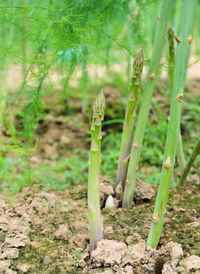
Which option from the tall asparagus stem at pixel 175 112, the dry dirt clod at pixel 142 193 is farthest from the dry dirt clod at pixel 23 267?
the dry dirt clod at pixel 142 193

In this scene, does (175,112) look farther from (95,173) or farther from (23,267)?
(23,267)

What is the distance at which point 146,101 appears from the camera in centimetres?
131

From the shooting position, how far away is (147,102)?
1.31 metres

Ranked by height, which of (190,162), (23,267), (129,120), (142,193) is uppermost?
(129,120)

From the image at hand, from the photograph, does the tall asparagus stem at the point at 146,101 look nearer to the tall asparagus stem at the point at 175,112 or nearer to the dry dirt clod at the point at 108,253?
the tall asparagus stem at the point at 175,112

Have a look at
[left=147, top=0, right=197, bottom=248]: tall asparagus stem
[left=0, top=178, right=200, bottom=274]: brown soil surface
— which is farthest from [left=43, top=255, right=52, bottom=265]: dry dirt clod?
[left=147, top=0, right=197, bottom=248]: tall asparagus stem

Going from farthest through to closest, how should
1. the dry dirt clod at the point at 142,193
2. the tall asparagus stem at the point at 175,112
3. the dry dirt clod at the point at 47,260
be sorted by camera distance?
the dry dirt clod at the point at 142,193, the dry dirt clod at the point at 47,260, the tall asparagus stem at the point at 175,112

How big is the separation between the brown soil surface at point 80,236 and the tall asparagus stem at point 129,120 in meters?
0.11

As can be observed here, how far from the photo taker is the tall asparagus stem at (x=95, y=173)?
1.11 m

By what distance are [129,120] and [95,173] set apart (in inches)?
13.6

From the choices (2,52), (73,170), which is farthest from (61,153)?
(2,52)

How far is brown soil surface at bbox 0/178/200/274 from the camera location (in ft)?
3.75

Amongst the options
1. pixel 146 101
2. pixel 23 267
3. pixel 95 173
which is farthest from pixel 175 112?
pixel 23 267

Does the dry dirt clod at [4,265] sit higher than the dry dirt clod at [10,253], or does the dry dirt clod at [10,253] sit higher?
the dry dirt clod at [10,253]
